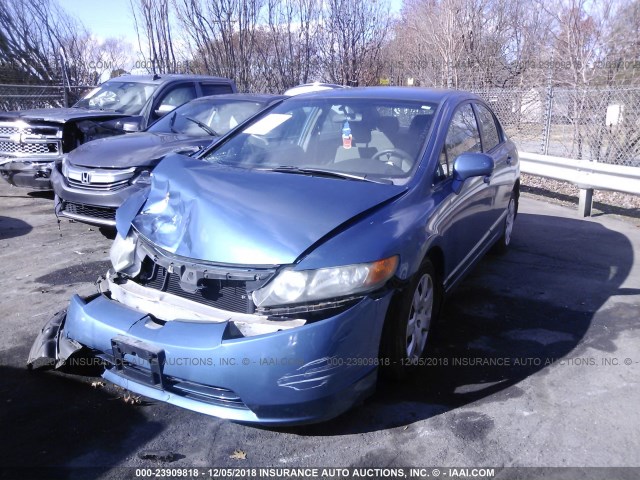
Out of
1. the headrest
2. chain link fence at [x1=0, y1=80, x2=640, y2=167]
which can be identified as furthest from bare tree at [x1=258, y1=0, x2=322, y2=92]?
the headrest

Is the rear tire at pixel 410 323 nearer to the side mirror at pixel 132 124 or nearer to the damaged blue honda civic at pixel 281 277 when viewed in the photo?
the damaged blue honda civic at pixel 281 277

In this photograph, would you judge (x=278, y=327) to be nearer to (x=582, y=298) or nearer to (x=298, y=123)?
(x=298, y=123)

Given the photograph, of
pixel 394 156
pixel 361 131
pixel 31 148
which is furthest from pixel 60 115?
pixel 394 156

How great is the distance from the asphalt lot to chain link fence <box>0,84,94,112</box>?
9742 mm

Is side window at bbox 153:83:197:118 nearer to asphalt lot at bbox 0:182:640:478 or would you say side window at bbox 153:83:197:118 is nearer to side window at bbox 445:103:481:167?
asphalt lot at bbox 0:182:640:478

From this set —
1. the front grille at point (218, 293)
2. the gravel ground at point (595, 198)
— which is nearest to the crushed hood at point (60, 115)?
the front grille at point (218, 293)

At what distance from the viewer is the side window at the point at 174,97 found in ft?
27.6

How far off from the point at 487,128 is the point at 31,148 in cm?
631

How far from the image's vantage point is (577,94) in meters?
9.48

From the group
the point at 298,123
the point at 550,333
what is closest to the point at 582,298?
the point at 550,333

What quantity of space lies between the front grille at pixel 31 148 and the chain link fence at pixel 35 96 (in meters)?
5.52

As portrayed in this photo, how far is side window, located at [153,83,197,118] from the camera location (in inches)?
331

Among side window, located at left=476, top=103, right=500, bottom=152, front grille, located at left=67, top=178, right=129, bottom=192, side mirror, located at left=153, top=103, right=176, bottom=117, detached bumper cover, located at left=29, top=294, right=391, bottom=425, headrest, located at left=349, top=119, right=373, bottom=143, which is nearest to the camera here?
detached bumper cover, located at left=29, top=294, right=391, bottom=425

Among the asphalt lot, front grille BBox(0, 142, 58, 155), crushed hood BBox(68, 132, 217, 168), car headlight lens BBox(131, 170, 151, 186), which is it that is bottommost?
the asphalt lot
